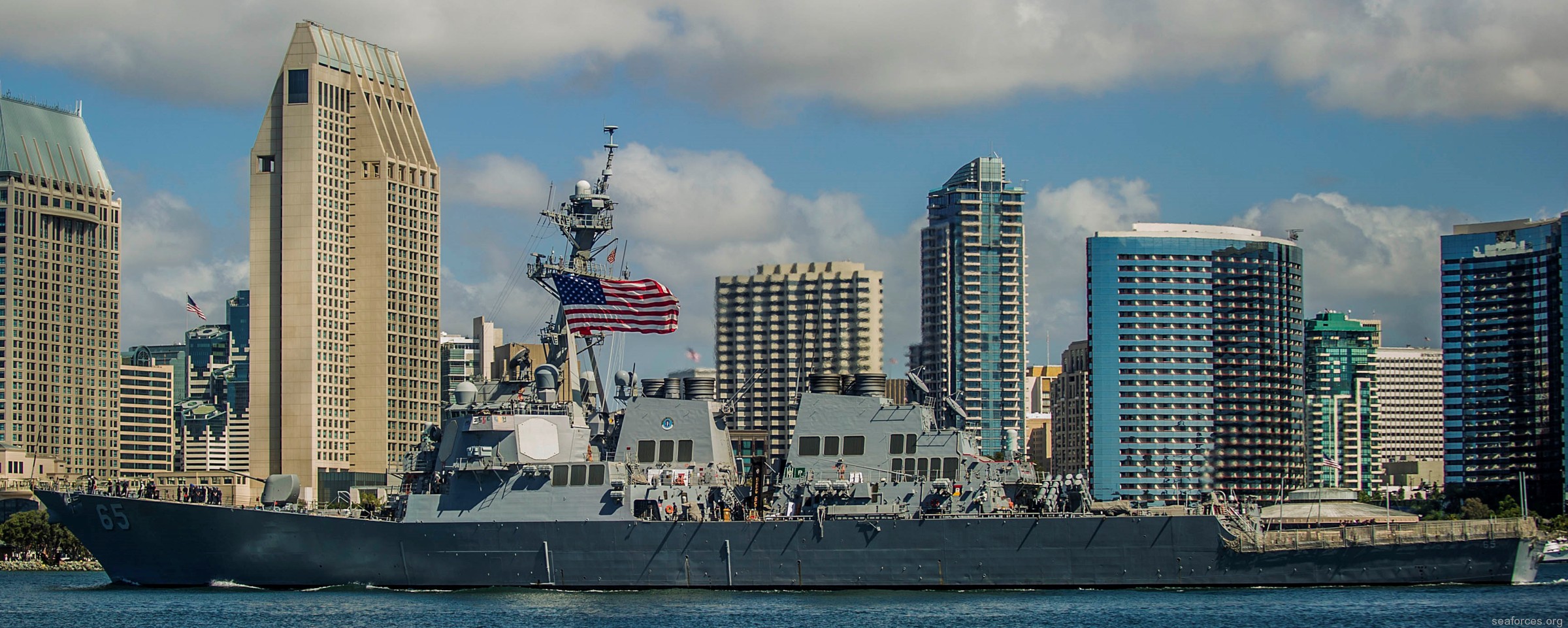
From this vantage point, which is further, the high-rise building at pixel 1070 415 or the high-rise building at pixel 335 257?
the high-rise building at pixel 1070 415

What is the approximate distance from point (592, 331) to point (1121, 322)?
6570 centimetres

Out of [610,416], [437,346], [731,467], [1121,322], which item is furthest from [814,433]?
[437,346]

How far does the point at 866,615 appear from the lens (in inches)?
1443

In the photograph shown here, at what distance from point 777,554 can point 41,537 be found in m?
43.6

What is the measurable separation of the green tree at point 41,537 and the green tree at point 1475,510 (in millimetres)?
66958

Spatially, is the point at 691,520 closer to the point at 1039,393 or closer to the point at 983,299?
the point at 983,299

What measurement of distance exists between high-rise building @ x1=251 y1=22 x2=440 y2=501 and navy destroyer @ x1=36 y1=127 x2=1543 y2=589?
55.2 m

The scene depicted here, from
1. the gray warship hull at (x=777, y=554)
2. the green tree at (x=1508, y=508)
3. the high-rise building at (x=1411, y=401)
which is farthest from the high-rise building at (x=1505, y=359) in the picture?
the high-rise building at (x=1411, y=401)

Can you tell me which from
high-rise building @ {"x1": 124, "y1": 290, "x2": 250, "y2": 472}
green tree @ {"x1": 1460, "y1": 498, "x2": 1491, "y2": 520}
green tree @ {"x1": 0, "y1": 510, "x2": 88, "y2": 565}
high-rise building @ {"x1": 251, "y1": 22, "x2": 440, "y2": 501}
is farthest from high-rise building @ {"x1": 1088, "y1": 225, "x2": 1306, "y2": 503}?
high-rise building @ {"x1": 124, "y1": 290, "x2": 250, "y2": 472}

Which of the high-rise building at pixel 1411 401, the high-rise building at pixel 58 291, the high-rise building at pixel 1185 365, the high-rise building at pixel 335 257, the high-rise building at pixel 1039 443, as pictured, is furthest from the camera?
the high-rise building at pixel 1411 401

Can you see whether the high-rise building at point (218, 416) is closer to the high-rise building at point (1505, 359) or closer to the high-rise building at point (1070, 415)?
the high-rise building at point (1070, 415)

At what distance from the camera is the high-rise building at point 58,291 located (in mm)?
120312

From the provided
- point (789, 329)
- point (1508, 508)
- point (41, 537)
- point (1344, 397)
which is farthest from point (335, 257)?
point (1344, 397)

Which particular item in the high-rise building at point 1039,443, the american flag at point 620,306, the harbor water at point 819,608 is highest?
the american flag at point 620,306
